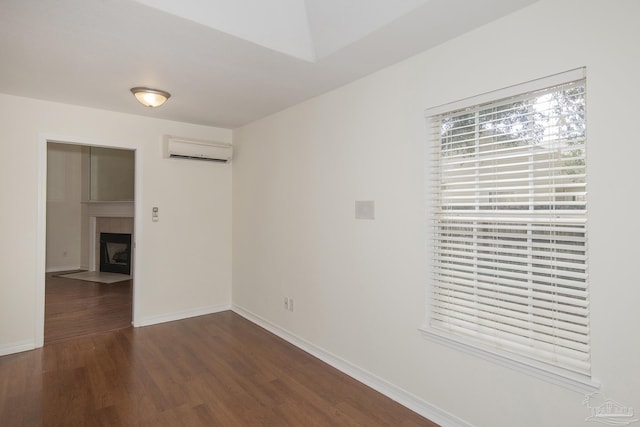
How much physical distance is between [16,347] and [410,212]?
12.7ft

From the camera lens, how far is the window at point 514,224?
1.74m

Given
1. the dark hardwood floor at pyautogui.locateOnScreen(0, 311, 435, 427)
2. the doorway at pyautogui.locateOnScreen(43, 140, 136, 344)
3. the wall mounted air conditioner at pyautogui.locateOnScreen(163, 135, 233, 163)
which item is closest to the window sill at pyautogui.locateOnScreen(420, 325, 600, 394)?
the dark hardwood floor at pyautogui.locateOnScreen(0, 311, 435, 427)

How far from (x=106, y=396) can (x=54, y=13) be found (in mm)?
2539

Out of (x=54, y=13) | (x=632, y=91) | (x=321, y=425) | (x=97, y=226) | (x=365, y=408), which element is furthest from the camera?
(x=97, y=226)

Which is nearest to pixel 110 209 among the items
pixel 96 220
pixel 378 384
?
pixel 96 220

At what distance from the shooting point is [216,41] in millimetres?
2211

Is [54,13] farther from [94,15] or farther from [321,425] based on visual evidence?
[321,425]

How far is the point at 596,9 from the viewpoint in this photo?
5.31 ft

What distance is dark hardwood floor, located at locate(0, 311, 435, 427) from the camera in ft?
7.66

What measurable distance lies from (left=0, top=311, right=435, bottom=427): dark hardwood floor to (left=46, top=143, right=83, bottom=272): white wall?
4636 millimetres

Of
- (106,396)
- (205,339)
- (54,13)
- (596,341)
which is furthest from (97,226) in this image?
(596,341)

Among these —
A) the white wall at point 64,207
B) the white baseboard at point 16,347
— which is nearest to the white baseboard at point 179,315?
Answer: the white baseboard at point 16,347

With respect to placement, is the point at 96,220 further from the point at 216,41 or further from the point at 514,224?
the point at 514,224

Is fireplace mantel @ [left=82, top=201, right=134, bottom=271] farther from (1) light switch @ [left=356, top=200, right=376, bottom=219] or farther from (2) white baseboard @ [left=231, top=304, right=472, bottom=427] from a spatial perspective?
(1) light switch @ [left=356, top=200, right=376, bottom=219]
